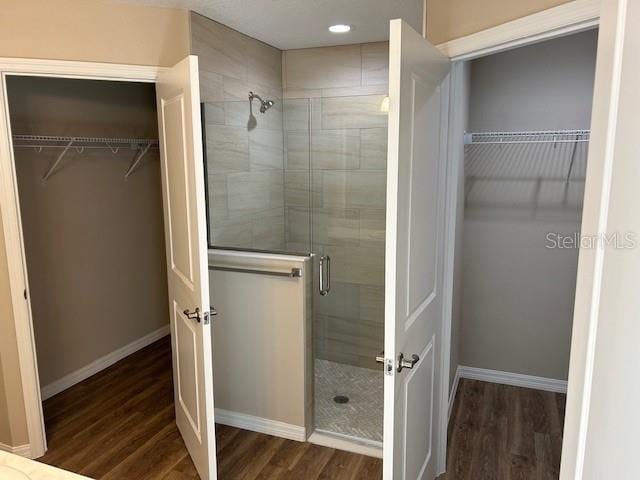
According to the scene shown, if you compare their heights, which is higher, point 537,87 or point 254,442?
point 537,87

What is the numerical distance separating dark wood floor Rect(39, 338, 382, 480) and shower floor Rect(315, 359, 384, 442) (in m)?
0.21

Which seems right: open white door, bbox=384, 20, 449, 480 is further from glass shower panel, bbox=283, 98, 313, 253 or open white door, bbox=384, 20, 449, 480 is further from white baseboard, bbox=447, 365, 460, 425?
glass shower panel, bbox=283, 98, 313, 253

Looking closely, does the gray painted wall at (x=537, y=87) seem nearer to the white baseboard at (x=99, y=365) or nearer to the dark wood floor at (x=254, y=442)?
the dark wood floor at (x=254, y=442)

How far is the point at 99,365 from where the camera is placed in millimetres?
3672

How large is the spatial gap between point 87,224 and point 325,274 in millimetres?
1804

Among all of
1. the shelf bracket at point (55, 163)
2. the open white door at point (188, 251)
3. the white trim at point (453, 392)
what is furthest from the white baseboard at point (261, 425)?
the shelf bracket at point (55, 163)

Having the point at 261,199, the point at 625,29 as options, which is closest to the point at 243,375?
the point at 261,199

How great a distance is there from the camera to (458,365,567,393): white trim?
11.1 feet

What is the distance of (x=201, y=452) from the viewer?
237 centimetres

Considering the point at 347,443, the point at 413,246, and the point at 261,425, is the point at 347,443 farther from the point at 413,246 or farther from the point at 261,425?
the point at 413,246

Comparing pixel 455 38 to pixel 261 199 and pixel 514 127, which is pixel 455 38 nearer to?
pixel 514 127

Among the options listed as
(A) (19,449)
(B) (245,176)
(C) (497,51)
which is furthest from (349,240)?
(A) (19,449)

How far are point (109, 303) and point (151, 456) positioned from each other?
149 cm

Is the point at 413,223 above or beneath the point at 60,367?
above
